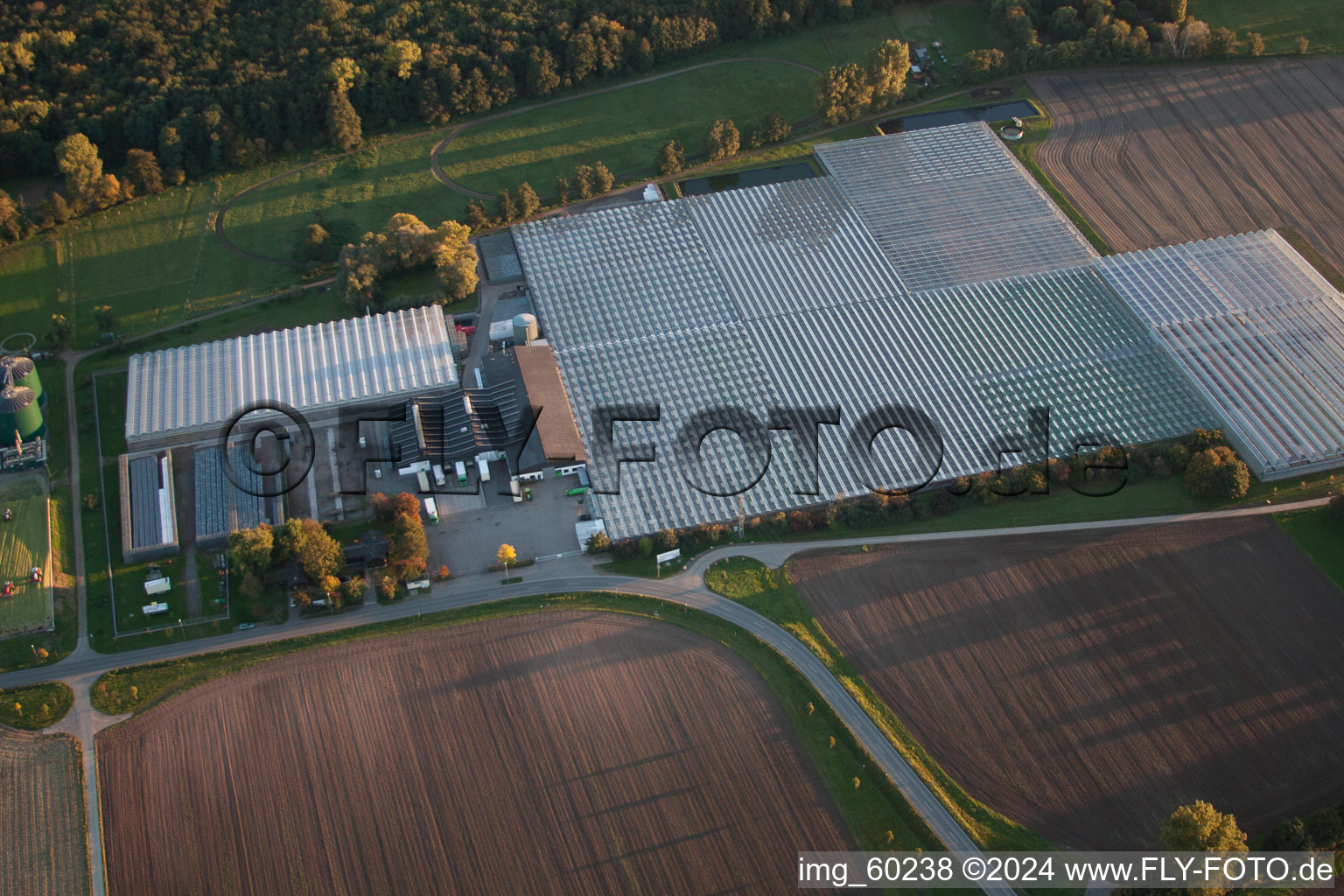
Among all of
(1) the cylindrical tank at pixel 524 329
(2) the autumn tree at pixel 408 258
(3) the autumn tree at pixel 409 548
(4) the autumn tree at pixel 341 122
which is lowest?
(3) the autumn tree at pixel 409 548

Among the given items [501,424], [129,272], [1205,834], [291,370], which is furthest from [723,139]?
[1205,834]

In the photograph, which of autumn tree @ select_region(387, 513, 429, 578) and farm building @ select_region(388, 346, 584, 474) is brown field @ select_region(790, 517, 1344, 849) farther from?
autumn tree @ select_region(387, 513, 429, 578)

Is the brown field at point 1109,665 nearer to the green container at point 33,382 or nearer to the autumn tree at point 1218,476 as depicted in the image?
the autumn tree at point 1218,476

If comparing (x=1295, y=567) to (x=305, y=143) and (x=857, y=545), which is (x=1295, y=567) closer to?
(x=857, y=545)

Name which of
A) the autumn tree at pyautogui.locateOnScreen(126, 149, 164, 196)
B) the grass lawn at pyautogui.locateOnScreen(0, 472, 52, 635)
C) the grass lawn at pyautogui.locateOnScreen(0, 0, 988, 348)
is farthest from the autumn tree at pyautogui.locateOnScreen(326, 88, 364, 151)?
the grass lawn at pyautogui.locateOnScreen(0, 472, 52, 635)

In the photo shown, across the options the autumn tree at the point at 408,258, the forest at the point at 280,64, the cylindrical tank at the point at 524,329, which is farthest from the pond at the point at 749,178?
the cylindrical tank at the point at 524,329

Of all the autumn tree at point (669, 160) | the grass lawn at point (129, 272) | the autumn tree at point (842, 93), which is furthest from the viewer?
the autumn tree at point (842, 93)

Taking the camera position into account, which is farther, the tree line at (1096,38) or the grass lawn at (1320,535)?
the tree line at (1096,38)
